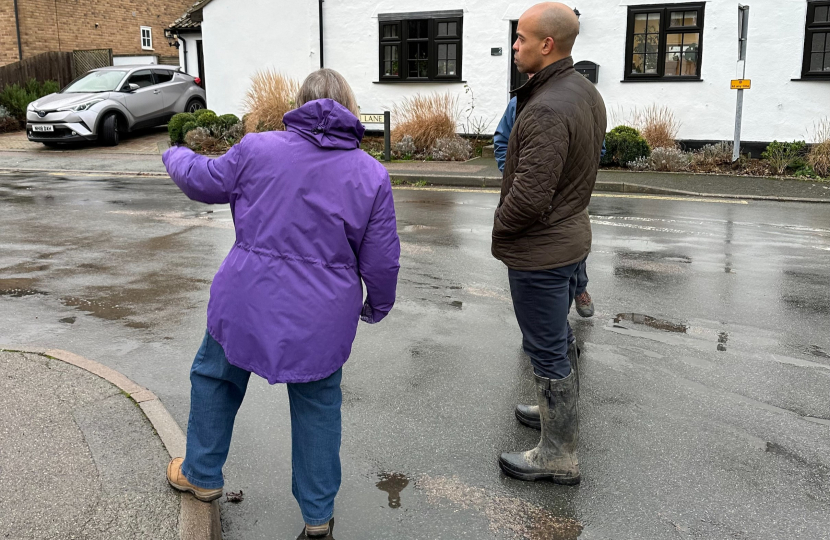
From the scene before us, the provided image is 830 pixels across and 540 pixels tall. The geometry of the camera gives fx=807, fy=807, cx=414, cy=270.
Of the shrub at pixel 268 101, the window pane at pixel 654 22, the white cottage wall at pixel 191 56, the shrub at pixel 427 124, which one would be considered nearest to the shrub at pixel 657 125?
the window pane at pixel 654 22

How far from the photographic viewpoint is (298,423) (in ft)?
10.1

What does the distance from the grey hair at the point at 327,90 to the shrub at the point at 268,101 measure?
15.3m

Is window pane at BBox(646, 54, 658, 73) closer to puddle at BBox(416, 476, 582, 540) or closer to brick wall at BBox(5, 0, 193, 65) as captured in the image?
puddle at BBox(416, 476, 582, 540)

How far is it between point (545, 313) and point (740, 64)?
14.1 meters

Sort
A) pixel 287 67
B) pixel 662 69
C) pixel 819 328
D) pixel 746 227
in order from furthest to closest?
pixel 287 67
pixel 662 69
pixel 746 227
pixel 819 328

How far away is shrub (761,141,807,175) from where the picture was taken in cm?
1499

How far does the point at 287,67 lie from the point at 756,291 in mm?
16195

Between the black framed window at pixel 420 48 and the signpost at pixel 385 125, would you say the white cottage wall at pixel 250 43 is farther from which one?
the signpost at pixel 385 125

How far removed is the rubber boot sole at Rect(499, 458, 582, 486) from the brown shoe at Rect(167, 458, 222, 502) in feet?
4.28

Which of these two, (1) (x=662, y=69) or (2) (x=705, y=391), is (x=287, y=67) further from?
(2) (x=705, y=391)

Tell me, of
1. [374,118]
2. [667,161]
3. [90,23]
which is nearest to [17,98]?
[90,23]

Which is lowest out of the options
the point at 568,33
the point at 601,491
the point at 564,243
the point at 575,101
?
the point at 601,491

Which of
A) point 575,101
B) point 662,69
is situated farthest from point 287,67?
point 575,101

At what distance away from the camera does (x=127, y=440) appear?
3.78 meters
